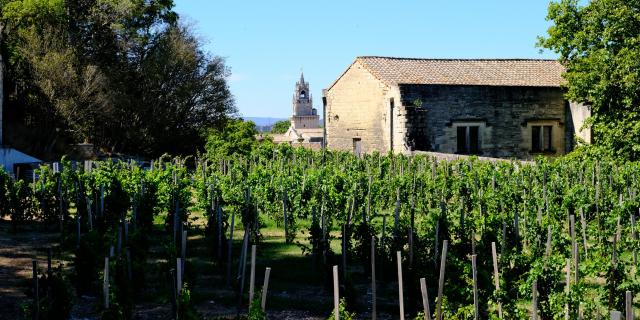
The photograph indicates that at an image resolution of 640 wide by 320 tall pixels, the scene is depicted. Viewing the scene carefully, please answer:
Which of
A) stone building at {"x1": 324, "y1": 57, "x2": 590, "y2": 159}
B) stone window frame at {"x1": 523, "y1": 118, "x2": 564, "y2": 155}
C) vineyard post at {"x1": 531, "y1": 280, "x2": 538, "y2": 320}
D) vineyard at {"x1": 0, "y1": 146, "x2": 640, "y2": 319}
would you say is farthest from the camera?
stone window frame at {"x1": 523, "y1": 118, "x2": 564, "y2": 155}

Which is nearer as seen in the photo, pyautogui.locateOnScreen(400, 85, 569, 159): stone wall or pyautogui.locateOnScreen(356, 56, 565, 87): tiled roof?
pyautogui.locateOnScreen(400, 85, 569, 159): stone wall

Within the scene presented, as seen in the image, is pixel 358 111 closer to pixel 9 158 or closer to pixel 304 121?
pixel 9 158

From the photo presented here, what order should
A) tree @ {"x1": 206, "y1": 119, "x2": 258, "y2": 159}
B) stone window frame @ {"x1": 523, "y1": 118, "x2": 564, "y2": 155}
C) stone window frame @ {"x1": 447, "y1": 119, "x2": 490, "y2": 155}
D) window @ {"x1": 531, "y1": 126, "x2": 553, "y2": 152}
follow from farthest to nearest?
tree @ {"x1": 206, "y1": 119, "x2": 258, "y2": 159}
window @ {"x1": 531, "y1": 126, "x2": 553, "y2": 152}
stone window frame @ {"x1": 523, "y1": 118, "x2": 564, "y2": 155}
stone window frame @ {"x1": 447, "y1": 119, "x2": 490, "y2": 155}

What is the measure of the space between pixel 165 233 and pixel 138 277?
18.1 feet

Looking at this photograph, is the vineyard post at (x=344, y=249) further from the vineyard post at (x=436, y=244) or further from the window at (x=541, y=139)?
the window at (x=541, y=139)

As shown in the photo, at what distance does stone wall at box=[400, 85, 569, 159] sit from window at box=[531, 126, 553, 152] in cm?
19

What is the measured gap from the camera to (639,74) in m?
22.2

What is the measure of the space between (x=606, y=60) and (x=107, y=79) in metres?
20.9

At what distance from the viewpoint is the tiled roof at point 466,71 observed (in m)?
28.1

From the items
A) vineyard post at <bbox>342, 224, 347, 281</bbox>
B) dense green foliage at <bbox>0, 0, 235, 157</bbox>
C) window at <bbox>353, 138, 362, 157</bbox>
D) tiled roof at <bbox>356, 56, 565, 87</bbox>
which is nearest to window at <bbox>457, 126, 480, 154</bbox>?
tiled roof at <bbox>356, 56, 565, 87</bbox>

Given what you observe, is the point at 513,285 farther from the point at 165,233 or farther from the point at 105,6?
the point at 105,6

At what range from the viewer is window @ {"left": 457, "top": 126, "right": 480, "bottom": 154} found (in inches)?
1105

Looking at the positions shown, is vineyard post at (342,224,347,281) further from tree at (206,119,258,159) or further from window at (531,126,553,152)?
window at (531,126,553,152)

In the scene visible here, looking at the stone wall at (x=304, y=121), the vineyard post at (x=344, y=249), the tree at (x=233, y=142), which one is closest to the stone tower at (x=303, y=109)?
the stone wall at (x=304, y=121)
